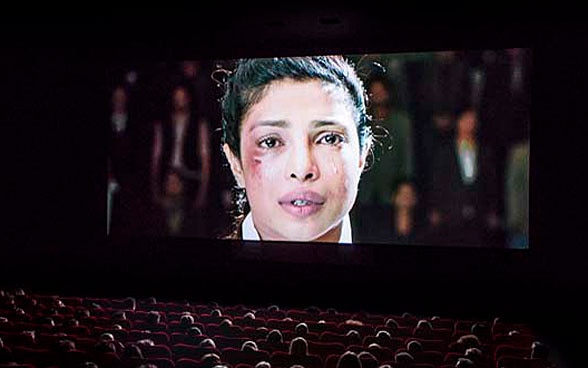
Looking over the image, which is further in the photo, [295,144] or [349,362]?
[295,144]

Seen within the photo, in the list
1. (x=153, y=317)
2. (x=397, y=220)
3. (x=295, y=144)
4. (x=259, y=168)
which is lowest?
(x=153, y=317)

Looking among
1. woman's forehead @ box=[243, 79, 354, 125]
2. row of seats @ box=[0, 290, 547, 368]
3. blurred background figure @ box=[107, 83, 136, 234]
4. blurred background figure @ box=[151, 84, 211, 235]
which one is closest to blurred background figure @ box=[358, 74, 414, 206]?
woman's forehead @ box=[243, 79, 354, 125]

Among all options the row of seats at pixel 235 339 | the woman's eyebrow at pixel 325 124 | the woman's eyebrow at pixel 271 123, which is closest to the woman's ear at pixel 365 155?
the woman's eyebrow at pixel 325 124

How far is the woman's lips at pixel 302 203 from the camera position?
817 centimetres

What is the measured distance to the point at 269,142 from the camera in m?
8.27

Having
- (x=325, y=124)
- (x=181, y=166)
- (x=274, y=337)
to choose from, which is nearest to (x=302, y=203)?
(x=325, y=124)

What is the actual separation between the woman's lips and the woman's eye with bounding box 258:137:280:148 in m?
0.51

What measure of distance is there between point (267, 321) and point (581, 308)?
2.96m

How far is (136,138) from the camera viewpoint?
29.0 feet

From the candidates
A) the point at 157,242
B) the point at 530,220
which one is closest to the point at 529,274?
the point at 530,220

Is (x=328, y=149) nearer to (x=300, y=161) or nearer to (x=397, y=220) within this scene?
(x=300, y=161)

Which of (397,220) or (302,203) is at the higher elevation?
(302,203)

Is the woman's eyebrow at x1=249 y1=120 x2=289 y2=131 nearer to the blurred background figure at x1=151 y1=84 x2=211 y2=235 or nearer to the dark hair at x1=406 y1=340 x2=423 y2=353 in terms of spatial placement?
the blurred background figure at x1=151 y1=84 x2=211 y2=235

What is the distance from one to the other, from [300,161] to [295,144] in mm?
174
